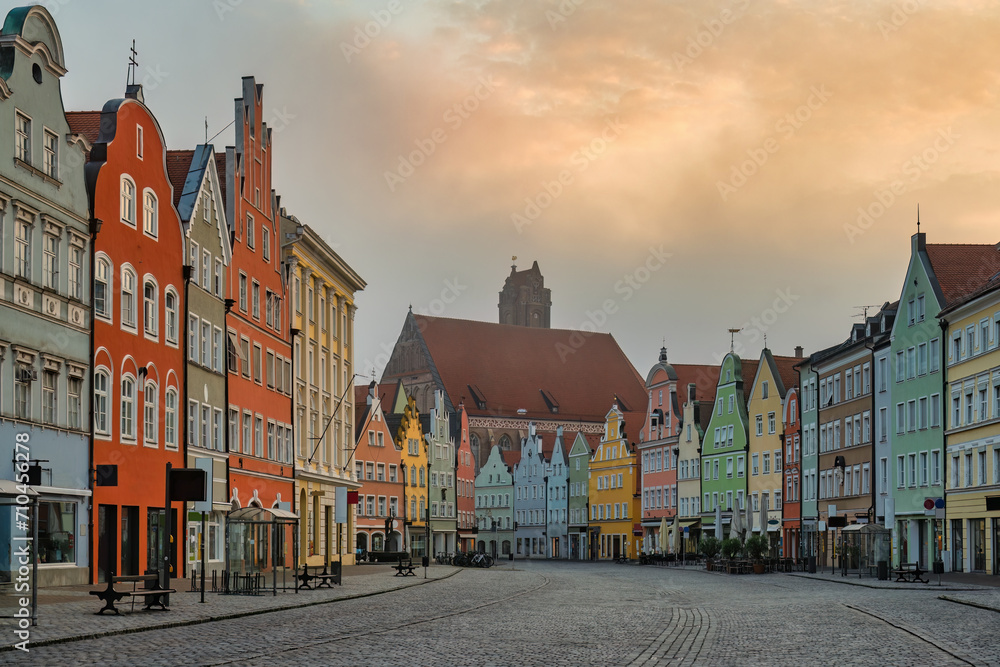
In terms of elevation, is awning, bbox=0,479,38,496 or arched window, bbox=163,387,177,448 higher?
arched window, bbox=163,387,177,448

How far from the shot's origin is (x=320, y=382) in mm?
66812

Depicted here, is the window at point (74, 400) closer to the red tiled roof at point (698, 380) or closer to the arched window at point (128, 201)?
the arched window at point (128, 201)

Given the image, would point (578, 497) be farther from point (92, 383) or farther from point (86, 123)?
point (92, 383)

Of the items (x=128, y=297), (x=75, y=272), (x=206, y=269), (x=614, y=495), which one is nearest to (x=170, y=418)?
(x=128, y=297)

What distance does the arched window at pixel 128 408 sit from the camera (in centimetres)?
3962

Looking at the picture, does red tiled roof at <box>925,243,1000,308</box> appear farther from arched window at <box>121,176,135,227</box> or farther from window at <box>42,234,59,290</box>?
window at <box>42,234,59,290</box>

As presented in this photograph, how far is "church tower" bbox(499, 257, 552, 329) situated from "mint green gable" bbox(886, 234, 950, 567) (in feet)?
392

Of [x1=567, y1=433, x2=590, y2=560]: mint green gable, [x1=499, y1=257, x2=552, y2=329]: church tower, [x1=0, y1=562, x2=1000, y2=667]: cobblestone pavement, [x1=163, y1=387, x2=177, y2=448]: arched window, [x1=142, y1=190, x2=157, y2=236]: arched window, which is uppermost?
[x1=499, y1=257, x2=552, y2=329]: church tower

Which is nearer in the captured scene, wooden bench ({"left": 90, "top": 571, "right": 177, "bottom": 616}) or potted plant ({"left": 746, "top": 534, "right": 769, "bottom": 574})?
wooden bench ({"left": 90, "top": 571, "right": 177, "bottom": 616})

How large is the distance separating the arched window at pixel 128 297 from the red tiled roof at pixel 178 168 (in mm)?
6559

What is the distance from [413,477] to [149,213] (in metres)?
63.4

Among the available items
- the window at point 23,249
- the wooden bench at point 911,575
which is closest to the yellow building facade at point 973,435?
the wooden bench at point 911,575

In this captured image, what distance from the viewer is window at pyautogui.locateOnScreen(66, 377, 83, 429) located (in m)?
35.7

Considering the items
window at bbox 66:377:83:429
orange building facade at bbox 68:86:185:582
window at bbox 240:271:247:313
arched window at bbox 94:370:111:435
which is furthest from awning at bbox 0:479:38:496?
window at bbox 240:271:247:313
